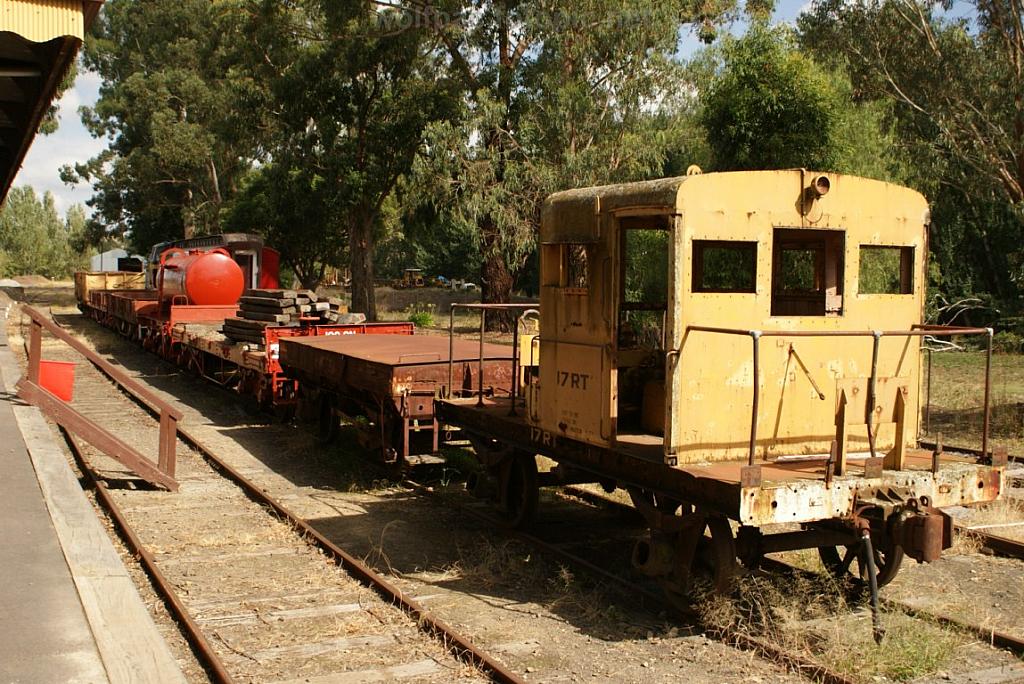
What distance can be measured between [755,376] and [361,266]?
105 ft

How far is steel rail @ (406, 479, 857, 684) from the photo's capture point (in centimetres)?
571

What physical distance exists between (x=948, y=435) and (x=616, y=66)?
17.4 meters

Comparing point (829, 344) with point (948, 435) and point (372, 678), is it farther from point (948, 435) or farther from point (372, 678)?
point (948, 435)

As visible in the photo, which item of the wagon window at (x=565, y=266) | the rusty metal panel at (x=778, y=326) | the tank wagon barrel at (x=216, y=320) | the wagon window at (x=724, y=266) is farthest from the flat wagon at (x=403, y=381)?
the rusty metal panel at (x=778, y=326)

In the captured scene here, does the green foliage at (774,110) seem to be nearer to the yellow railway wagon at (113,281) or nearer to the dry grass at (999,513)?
the dry grass at (999,513)

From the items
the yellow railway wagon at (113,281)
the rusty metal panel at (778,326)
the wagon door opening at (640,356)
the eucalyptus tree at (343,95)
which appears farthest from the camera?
the yellow railway wagon at (113,281)

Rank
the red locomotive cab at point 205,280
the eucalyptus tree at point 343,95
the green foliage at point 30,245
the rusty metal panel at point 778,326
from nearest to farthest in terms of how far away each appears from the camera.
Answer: the rusty metal panel at point 778,326 < the red locomotive cab at point 205,280 < the eucalyptus tree at point 343,95 < the green foliage at point 30,245

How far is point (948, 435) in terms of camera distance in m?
14.3

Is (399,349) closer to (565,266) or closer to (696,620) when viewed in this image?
(565,266)

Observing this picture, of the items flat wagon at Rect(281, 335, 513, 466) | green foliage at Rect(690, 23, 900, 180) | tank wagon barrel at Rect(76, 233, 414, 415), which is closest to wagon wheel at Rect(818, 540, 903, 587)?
flat wagon at Rect(281, 335, 513, 466)

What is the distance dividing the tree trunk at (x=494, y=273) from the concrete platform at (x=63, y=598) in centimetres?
2093

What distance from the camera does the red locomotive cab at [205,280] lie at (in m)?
22.8

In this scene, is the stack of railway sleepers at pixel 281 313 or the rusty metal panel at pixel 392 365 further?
the stack of railway sleepers at pixel 281 313

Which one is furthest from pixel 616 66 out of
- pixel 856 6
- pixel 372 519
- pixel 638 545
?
pixel 638 545
